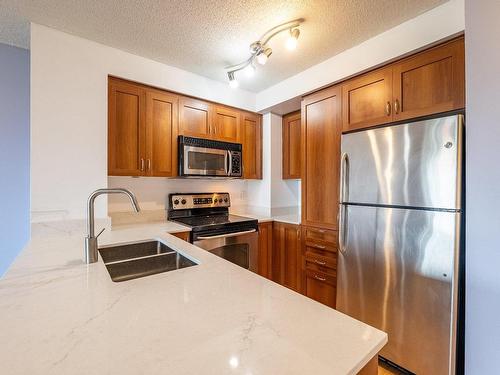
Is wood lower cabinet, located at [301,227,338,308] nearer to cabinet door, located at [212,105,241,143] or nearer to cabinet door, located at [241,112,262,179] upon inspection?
cabinet door, located at [241,112,262,179]

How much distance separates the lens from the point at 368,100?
1928mm

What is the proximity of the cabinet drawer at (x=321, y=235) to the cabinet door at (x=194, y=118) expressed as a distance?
1456 mm

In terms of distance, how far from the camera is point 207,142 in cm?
254

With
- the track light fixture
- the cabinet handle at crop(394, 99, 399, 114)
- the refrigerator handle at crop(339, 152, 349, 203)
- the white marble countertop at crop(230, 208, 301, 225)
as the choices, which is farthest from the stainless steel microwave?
the cabinet handle at crop(394, 99, 399, 114)

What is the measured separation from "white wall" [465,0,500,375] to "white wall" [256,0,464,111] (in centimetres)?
27

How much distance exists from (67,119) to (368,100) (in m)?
2.34

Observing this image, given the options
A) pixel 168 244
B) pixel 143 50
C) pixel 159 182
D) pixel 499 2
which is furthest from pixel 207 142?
pixel 499 2

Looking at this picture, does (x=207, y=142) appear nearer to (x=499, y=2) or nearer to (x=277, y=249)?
(x=277, y=249)

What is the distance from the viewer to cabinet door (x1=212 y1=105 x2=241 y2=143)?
2.69 metres

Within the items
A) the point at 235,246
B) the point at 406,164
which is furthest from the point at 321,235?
the point at 406,164

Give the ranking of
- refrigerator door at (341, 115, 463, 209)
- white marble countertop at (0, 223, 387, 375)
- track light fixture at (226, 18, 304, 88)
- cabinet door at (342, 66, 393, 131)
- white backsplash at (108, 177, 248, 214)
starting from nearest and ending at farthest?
white marble countertop at (0, 223, 387, 375), refrigerator door at (341, 115, 463, 209), track light fixture at (226, 18, 304, 88), cabinet door at (342, 66, 393, 131), white backsplash at (108, 177, 248, 214)

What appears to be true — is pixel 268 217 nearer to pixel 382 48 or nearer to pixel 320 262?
pixel 320 262

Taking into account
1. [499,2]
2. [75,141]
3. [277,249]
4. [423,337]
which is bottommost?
[423,337]

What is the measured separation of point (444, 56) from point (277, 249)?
7.04ft
